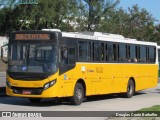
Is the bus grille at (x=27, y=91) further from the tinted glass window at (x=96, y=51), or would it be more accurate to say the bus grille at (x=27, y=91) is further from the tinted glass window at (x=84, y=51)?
the tinted glass window at (x=96, y=51)

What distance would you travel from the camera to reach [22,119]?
13891 mm

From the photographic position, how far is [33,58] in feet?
58.5

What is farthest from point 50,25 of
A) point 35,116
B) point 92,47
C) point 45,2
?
point 35,116

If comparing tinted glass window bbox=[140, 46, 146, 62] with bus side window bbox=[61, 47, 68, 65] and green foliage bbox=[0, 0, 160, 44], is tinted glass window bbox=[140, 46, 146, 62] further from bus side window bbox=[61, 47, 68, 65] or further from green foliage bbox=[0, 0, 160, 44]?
green foliage bbox=[0, 0, 160, 44]

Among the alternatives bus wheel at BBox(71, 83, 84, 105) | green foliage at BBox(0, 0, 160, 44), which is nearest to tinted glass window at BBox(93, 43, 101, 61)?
bus wheel at BBox(71, 83, 84, 105)

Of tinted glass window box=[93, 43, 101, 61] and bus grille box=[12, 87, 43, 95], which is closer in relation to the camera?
bus grille box=[12, 87, 43, 95]

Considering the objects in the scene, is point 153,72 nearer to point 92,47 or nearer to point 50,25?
point 92,47

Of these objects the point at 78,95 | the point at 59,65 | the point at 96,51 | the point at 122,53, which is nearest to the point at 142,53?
the point at 122,53

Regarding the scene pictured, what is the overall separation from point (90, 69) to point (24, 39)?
3.20 m

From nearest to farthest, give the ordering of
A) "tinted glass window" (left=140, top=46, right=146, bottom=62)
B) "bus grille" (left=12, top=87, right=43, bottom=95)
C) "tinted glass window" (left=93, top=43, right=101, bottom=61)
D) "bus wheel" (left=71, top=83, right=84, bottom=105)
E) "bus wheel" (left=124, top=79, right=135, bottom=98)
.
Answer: "bus grille" (left=12, top=87, right=43, bottom=95) < "bus wheel" (left=71, top=83, right=84, bottom=105) < "tinted glass window" (left=93, top=43, right=101, bottom=61) < "bus wheel" (left=124, top=79, right=135, bottom=98) < "tinted glass window" (left=140, top=46, right=146, bottom=62)

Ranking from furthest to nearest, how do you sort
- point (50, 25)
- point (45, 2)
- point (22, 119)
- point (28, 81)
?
point (50, 25) < point (45, 2) < point (28, 81) < point (22, 119)

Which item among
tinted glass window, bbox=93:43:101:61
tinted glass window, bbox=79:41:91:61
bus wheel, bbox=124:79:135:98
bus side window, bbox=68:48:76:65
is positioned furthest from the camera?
bus wheel, bbox=124:79:135:98

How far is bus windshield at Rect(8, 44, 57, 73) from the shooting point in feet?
57.8

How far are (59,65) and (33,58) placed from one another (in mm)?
1022
